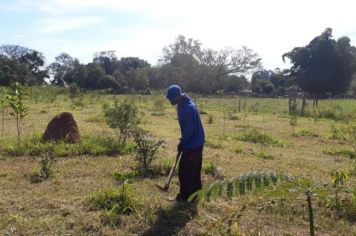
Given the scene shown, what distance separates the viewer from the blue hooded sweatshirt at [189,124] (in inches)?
221

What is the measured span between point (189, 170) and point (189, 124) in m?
0.61

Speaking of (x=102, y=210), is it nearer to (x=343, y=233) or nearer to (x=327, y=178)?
(x=343, y=233)

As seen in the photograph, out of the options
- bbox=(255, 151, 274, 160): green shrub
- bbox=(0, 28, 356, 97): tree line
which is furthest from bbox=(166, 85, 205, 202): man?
bbox=(0, 28, 356, 97): tree line

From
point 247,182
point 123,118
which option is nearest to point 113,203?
point 247,182

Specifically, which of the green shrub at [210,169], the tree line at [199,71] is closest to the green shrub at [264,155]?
the green shrub at [210,169]

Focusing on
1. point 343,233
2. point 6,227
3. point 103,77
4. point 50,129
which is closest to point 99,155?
point 50,129

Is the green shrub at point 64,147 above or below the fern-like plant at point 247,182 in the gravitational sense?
below

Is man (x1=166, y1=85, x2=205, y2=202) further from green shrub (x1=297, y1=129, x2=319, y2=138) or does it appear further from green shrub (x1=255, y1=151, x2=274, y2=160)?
green shrub (x1=297, y1=129, x2=319, y2=138)

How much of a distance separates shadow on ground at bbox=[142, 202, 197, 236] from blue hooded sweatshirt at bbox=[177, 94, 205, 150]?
73 cm

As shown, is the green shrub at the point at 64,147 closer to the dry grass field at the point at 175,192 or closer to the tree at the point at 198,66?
the dry grass field at the point at 175,192

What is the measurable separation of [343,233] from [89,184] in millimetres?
3503

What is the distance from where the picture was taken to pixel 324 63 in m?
34.8

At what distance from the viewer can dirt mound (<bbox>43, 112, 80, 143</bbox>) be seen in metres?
9.47

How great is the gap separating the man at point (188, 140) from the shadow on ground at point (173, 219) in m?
0.29
